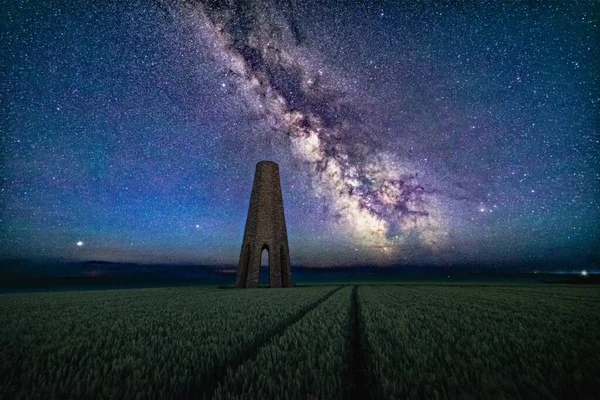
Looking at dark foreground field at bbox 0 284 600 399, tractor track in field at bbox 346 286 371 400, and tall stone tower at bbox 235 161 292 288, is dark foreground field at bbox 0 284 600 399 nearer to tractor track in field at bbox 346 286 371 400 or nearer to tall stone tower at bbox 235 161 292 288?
tractor track in field at bbox 346 286 371 400

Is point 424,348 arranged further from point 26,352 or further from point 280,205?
point 280,205

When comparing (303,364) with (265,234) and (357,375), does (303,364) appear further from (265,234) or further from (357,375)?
(265,234)

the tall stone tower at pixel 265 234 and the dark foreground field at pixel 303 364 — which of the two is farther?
the tall stone tower at pixel 265 234

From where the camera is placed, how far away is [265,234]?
66.3 feet

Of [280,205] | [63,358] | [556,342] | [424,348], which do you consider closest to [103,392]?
[63,358]

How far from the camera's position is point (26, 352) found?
7.31 ft

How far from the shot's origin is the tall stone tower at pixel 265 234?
774 inches

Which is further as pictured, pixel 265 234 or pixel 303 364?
pixel 265 234

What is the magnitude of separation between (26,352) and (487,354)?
4.11 metres

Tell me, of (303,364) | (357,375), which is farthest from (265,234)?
(357,375)

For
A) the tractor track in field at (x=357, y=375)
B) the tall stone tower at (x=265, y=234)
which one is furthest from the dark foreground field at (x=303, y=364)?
the tall stone tower at (x=265, y=234)

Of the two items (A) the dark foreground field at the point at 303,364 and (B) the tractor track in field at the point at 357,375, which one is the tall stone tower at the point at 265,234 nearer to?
(A) the dark foreground field at the point at 303,364

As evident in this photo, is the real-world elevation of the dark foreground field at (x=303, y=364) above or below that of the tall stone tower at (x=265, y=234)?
below

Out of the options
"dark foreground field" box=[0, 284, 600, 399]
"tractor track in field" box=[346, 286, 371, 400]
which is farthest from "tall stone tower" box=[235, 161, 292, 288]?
"tractor track in field" box=[346, 286, 371, 400]
